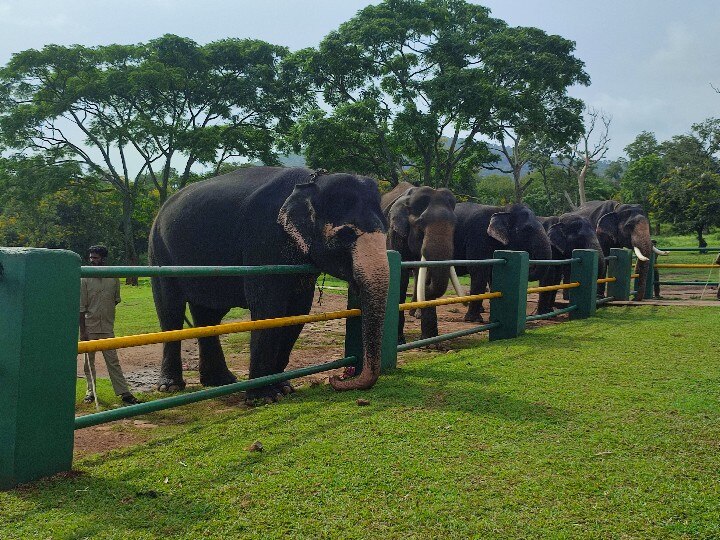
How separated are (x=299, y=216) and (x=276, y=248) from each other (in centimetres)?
36

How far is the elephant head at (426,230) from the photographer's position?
8.45m

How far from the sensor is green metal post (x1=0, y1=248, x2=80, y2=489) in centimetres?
299

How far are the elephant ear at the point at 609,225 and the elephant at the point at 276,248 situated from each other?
11.5 m

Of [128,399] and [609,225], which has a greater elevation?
[609,225]

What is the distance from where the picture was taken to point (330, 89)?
2809 cm

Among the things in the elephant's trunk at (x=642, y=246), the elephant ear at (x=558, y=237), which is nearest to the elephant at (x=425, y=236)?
the elephant ear at (x=558, y=237)

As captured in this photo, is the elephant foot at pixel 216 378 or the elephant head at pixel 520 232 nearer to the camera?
the elephant foot at pixel 216 378

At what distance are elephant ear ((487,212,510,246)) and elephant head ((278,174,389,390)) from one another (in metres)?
7.07

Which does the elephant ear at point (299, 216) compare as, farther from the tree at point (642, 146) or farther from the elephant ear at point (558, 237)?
the tree at point (642, 146)

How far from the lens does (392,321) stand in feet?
19.6

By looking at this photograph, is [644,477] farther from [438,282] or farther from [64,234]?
[64,234]

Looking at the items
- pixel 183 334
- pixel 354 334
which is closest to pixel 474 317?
pixel 354 334

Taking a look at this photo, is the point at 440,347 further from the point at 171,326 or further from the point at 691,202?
the point at 691,202

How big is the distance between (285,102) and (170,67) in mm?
4984
